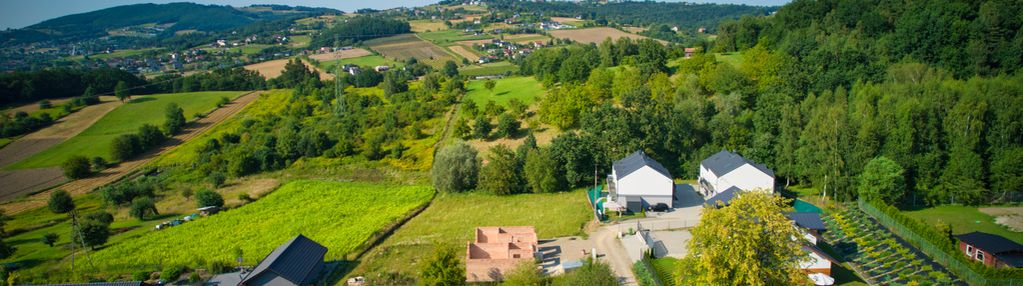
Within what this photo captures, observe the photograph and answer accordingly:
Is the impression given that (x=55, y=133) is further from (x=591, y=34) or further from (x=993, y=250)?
(x=591, y=34)

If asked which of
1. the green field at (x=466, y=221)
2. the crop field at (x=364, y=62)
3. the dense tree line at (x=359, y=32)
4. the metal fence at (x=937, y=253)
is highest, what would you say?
the dense tree line at (x=359, y=32)

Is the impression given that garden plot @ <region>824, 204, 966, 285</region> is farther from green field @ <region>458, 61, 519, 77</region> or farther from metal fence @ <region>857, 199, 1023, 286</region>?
green field @ <region>458, 61, 519, 77</region>

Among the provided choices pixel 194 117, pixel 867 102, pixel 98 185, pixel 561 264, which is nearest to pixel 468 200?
pixel 561 264

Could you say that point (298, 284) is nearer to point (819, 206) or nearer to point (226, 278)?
point (226, 278)

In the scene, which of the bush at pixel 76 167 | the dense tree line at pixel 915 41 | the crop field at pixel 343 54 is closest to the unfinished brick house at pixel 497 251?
the dense tree line at pixel 915 41

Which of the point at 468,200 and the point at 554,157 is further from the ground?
the point at 554,157

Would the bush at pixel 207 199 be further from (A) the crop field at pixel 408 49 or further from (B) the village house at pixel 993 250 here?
(A) the crop field at pixel 408 49

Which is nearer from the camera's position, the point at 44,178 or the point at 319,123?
the point at 44,178

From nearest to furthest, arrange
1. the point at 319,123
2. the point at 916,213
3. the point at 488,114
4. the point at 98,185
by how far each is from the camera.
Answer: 1. the point at 916,213
2. the point at 98,185
3. the point at 488,114
4. the point at 319,123
